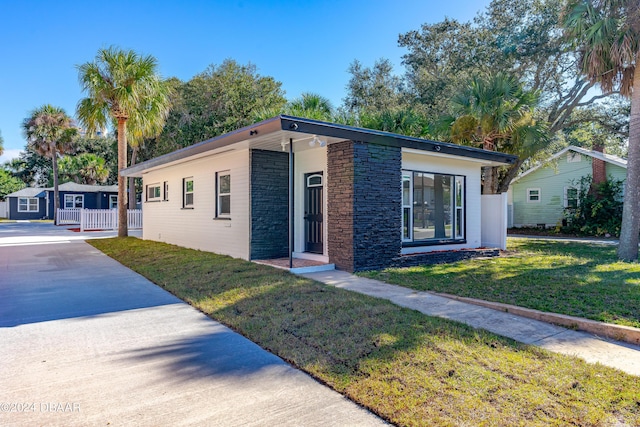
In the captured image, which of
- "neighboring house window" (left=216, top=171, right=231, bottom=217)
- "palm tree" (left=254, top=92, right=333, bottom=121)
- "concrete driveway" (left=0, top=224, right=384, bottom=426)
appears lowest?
"concrete driveway" (left=0, top=224, right=384, bottom=426)

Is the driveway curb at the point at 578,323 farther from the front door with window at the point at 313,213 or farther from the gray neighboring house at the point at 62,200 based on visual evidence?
the gray neighboring house at the point at 62,200

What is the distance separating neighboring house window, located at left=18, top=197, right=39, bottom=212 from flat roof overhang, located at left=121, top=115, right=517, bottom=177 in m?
34.6

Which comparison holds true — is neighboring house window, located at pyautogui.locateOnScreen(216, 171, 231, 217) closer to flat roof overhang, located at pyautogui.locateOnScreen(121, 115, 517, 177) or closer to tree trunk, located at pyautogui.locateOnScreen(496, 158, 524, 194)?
flat roof overhang, located at pyautogui.locateOnScreen(121, 115, 517, 177)

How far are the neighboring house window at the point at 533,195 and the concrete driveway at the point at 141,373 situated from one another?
71.6 ft

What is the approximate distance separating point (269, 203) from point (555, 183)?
1833 cm

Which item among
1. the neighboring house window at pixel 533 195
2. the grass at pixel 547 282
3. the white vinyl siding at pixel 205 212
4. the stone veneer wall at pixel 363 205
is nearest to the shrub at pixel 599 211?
the neighboring house window at pixel 533 195

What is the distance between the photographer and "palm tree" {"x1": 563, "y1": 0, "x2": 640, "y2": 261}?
9914mm

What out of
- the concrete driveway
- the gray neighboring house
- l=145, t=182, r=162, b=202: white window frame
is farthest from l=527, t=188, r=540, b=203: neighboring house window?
the gray neighboring house

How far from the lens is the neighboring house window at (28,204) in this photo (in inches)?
1476

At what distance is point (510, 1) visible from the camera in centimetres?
1883

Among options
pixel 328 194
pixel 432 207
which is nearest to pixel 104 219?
pixel 328 194

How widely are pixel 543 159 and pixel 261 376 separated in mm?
20119

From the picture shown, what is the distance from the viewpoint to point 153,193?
15.8m

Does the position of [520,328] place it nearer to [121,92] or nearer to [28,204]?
[121,92]
